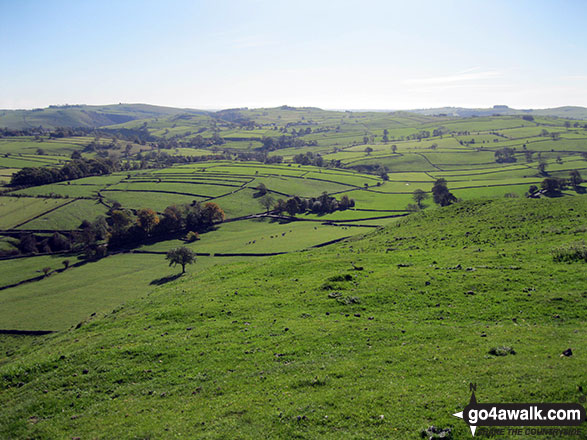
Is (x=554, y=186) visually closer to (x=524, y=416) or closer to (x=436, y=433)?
(x=524, y=416)

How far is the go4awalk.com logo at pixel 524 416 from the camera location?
46.7 feet

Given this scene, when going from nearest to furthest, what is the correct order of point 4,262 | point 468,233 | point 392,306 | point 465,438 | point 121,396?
Answer: point 465,438 → point 121,396 → point 392,306 → point 468,233 → point 4,262

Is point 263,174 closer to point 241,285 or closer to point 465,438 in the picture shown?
point 241,285

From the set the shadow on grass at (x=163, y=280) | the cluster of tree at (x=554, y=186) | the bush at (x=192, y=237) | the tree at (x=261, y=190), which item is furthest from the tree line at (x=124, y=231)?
the cluster of tree at (x=554, y=186)

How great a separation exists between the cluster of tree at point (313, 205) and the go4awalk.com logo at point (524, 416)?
130126 millimetres

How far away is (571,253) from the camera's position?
3419cm

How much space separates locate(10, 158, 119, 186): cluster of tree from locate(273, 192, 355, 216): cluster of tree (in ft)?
374

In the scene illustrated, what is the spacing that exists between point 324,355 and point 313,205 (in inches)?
4981

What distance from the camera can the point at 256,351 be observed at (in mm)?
25031

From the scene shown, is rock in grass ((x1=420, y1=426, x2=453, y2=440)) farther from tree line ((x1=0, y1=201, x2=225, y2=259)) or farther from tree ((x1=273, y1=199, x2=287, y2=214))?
tree ((x1=273, y1=199, x2=287, y2=214))

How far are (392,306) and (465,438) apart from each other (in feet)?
52.2

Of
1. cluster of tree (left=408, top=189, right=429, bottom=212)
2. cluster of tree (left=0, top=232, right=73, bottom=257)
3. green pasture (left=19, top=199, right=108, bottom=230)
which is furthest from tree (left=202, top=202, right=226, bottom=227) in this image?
cluster of tree (left=408, top=189, right=429, bottom=212)

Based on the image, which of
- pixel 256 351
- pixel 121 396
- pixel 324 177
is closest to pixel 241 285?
pixel 256 351

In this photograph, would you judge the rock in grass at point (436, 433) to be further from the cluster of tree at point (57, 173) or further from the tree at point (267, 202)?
the cluster of tree at point (57, 173)
